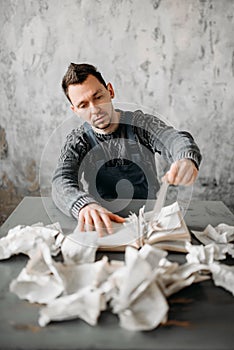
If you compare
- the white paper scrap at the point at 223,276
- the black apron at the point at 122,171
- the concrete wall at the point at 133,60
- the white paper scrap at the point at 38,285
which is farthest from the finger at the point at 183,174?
the concrete wall at the point at 133,60

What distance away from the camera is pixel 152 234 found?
91 cm

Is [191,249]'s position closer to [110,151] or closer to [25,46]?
[110,151]

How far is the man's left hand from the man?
0.03m

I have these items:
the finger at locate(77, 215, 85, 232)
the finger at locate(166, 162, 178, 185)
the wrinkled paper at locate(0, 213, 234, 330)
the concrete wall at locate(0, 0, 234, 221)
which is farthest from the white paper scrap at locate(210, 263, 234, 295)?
the concrete wall at locate(0, 0, 234, 221)

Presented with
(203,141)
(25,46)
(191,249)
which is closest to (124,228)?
(191,249)

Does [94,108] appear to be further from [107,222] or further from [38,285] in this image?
[38,285]

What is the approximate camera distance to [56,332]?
589 mm

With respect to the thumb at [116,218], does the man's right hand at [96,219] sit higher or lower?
higher

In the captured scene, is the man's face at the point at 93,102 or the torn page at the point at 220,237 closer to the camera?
the torn page at the point at 220,237

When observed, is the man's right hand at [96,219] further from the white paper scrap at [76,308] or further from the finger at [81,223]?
the white paper scrap at [76,308]

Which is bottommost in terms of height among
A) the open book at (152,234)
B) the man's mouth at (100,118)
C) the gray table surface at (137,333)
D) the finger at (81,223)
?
the open book at (152,234)

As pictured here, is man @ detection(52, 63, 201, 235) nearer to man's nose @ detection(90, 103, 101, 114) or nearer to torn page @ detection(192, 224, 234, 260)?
man's nose @ detection(90, 103, 101, 114)

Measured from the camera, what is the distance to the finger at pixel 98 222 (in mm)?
911

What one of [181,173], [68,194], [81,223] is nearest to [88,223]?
[81,223]
